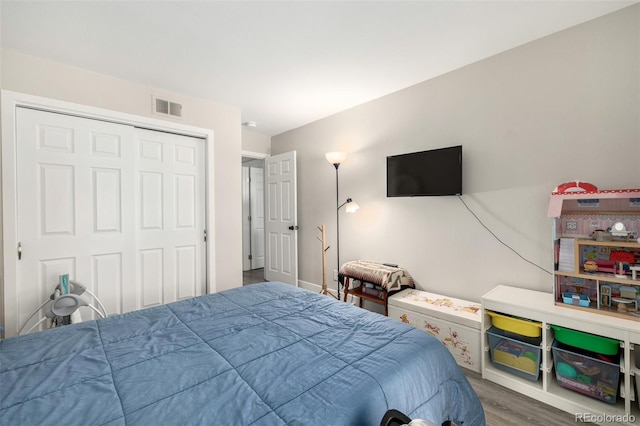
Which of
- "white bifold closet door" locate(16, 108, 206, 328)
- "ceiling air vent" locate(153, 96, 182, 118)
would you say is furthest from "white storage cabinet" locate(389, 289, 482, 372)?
"ceiling air vent" locate(153, 96, 182, 118)

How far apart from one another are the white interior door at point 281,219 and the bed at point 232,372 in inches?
97.8

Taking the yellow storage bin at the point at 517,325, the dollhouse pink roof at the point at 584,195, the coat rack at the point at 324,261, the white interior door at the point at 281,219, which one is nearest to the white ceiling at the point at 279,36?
the dollhouse pink roof at the point at 584,195

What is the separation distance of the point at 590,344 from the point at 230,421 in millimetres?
2168

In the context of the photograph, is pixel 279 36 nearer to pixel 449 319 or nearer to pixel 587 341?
pixel 449 319

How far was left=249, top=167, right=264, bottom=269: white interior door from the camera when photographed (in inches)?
233

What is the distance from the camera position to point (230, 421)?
0.87 meters

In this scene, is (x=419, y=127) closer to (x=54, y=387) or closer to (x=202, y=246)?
(x=202, y=246)

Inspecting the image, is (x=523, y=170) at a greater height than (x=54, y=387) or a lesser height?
greater

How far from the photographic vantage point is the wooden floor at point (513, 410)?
1.71 m

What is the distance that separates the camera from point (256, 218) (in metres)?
5.97

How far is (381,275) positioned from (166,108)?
287cm

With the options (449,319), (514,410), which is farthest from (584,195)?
(514,410)

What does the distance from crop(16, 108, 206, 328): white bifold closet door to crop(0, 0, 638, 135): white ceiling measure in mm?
632

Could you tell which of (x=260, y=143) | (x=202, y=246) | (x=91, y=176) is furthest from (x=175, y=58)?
(x=260, y=143)
